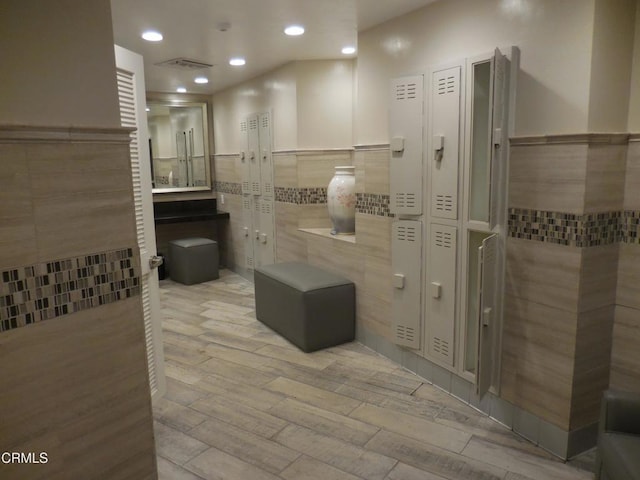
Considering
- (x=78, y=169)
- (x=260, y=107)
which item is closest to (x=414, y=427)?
(x=78, y=169)

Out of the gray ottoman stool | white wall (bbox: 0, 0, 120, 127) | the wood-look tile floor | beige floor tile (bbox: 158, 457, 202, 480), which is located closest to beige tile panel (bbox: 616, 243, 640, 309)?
the wood-look tile floor

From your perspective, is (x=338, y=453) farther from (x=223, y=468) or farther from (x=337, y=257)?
(x=337, y=257)

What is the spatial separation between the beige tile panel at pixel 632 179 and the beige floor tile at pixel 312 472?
1.86 meters

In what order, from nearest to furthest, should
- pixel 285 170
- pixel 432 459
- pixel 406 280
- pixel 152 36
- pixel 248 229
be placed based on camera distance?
pixel 432 459, pixel 406 280, pixel 152 36, pixel 285 170, pixel 248 229

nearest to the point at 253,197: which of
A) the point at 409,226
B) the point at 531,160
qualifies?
the point at 409,226

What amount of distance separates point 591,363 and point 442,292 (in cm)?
90

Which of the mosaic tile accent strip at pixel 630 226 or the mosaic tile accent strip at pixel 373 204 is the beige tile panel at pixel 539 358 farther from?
the mosaic tile accent strip at pixel 373 204

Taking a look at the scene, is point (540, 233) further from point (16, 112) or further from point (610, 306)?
point (16, 112)

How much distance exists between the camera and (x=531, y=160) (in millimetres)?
2314

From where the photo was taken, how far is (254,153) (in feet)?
17.7

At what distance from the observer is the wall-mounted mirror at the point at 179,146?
6.22 m

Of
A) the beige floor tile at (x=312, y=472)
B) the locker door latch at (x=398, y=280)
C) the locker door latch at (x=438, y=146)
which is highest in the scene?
the locker door latch at (x=438, y=146)

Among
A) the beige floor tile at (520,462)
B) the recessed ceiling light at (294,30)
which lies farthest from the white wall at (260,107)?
the beige floor tile at (520,462)

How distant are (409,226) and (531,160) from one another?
0.95 m
